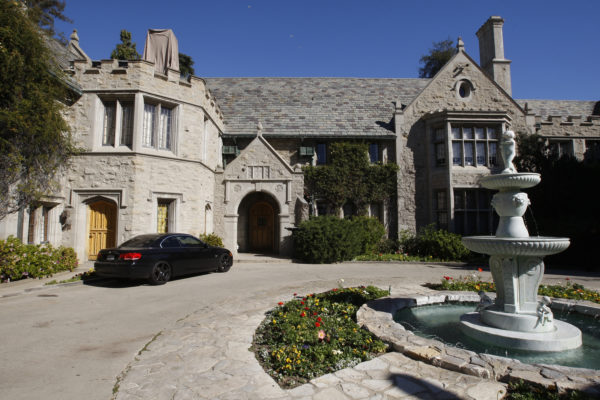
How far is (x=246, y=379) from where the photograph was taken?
3.35m

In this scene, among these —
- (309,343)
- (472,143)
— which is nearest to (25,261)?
(309,343)

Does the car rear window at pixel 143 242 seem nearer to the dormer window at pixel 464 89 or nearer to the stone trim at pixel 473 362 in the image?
the stone trim at pixel 473 362

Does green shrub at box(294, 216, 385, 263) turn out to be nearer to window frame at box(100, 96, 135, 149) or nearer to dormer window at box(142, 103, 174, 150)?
dormer window at box(142, 103, 174, 150)

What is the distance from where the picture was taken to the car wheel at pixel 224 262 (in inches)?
431

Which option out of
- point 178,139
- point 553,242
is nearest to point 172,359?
point 553,242

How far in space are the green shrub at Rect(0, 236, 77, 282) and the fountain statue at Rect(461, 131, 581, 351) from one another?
439 inches

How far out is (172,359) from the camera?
12.8ft

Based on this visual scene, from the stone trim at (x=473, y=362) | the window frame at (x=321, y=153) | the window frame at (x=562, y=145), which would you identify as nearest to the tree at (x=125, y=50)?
the window frame at (x=321, y=153)

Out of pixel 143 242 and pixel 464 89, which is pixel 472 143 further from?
pixel 143 242

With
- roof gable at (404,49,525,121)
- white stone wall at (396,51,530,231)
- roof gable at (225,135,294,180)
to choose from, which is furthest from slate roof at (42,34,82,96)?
roof gable at (404,49,525,121)

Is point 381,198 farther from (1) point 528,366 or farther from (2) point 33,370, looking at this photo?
(2) point 33,370

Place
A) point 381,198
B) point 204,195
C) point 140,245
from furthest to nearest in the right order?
1. point 381,198
2. point 204,195
3. point 140,245

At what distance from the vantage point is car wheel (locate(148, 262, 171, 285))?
855cm

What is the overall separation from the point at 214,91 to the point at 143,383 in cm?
1956
